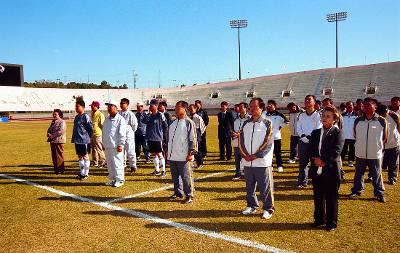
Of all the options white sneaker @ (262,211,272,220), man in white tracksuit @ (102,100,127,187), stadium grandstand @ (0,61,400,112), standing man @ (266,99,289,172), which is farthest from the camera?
stadium grandstand @ (0,61,400,112)

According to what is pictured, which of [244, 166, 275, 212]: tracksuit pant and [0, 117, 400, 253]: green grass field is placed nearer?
[0, 117, 400, 253]: green grass field

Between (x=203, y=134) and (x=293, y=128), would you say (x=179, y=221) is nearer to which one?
(x=293, y=128)

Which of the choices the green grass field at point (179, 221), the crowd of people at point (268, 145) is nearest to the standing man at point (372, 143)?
the crowd of people at point (268, 145)

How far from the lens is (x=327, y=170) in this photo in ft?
16.6

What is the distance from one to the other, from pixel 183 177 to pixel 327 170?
300 cm

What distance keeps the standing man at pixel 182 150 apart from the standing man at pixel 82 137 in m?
3.48

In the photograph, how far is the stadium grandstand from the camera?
160 ft

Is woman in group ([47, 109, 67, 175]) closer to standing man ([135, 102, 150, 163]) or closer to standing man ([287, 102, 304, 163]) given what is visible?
standing man ([135, 102, 150, 163])

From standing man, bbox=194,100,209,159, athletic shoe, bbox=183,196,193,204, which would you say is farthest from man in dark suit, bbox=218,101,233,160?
athletic shoe, bbox=183,196,193,204

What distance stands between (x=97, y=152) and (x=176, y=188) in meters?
5.19

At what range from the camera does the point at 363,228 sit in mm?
5156

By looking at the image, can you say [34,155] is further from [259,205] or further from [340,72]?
[340,72]

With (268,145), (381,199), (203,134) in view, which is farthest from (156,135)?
(381,199)

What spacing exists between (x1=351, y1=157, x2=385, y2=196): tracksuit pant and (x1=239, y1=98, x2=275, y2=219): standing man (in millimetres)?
2254
